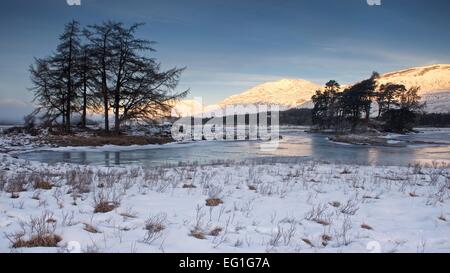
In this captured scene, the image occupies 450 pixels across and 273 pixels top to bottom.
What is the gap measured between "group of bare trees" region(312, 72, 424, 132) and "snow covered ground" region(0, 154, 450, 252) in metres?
67.8

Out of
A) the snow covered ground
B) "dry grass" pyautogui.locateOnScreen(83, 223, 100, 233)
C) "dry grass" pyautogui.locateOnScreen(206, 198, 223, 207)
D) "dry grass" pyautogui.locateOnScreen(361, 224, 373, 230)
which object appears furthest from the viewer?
"dry grass" pyautogui.locateOnScreen(206, 198, 223, 207)

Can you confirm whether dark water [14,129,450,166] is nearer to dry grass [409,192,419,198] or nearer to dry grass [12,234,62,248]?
dry grass [409,192,419,198]

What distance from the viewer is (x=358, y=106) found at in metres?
74.3

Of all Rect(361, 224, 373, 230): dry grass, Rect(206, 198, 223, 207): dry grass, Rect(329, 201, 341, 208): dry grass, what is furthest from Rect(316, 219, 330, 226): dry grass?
Rect(206, 198, 223, 207): dry grass

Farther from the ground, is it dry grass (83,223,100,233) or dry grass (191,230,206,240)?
dry grass (83,223,100,233)

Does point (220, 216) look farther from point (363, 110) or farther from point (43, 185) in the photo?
point (363, 110)

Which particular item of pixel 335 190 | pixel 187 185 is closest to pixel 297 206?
pixel 335 190

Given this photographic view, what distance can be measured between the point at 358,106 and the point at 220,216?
74.0 meters

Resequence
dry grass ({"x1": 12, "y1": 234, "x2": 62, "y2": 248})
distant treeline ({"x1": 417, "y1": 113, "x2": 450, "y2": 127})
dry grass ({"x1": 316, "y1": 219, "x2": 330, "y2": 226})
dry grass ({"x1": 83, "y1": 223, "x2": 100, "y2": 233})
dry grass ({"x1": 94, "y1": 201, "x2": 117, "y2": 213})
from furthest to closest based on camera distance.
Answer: distant treeline ({"x1": 417, "y1": 113, "x2": 450, "y2": 127}) → dry grass ({"x1": 94, "y1": 201, "x2": 117, "y2": 213}) → dry grass ({"x1": 316, "y1": 219, "x2": 330, "y2": 226}) → dry grass ({"x1": 83, "y1": 223, "x2": 100, "y2": 233}) → dry grass ({"x1": 12, "y1": 234, "x2": 62, "y2": 248})

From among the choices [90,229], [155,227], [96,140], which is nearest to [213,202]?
[155,227]

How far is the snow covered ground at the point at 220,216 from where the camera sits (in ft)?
15.8

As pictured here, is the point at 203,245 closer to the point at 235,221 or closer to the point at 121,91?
the point at 235,221

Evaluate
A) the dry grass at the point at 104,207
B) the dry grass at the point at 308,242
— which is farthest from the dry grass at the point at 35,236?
the dry grass at the point at 308,242

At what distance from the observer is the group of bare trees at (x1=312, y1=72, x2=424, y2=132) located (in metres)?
73.6
